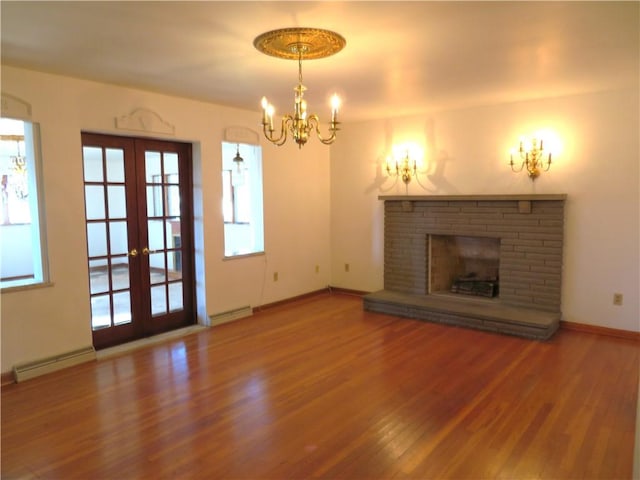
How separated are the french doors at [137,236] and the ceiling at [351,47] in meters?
0.67

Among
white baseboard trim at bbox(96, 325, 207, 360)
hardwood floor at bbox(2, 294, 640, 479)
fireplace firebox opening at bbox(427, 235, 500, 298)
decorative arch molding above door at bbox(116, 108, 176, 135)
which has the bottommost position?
hardwood floor at bbox(2, 294, 640, 479)

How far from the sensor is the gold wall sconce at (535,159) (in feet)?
15.3

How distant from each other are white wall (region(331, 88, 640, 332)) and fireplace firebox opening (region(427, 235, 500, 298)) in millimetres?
652

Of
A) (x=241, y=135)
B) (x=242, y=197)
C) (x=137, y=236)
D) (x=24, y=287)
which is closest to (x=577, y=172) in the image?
(x=241, y=135)

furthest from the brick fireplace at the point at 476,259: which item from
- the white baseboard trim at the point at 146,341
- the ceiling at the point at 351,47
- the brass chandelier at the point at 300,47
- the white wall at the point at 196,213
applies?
the brass chandelier at the point at 300,47

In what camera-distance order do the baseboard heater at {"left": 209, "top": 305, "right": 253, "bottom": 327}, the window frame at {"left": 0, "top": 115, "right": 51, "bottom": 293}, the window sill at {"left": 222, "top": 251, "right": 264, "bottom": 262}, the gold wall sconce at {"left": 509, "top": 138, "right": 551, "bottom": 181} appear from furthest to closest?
the window sill at {"left": 222, "top": 251, "right": 264, "bottom": 262} → the baseboard heater at {"left": 209, "top": 305, "right": 253, "bottom": 327} → the gold wall sconce at {"left": 509, "top": 138, "right": 551, "bottom": 181} → the window frame at {"left": 0, "top": 115, "right": 51, "bottom": 293}

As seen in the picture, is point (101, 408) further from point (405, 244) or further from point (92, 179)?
point (405, 244)

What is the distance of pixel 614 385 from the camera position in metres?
3.30

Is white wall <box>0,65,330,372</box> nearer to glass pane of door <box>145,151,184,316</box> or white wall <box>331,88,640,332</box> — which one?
glass pane of door <box>145,151,184,316</box>

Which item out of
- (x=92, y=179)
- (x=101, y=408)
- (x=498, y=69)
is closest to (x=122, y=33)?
(x=92, y=179)

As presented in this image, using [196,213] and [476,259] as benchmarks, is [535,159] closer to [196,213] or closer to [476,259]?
[476,259]

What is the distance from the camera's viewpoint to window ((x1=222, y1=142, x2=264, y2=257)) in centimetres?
551

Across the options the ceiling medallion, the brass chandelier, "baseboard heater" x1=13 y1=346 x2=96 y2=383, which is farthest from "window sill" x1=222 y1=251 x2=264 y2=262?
the ceiling medallion

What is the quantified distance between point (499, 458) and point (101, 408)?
2519 millimetres
